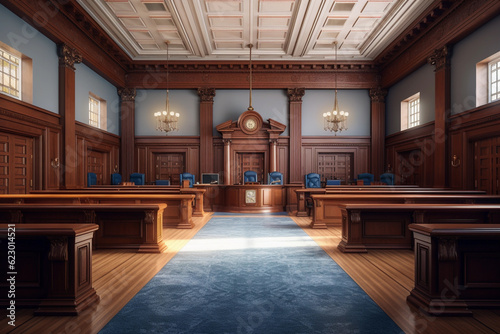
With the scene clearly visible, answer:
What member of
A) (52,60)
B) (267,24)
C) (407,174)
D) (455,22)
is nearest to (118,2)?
(52,60)

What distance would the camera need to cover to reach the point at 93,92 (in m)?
10.2

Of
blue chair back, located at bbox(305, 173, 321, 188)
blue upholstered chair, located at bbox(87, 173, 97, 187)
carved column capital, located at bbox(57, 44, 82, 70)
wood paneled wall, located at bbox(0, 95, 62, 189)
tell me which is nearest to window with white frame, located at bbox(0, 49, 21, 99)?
wood paneled wall, located at bbox(0, 95, 62, 189)

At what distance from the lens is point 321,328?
2359 mm

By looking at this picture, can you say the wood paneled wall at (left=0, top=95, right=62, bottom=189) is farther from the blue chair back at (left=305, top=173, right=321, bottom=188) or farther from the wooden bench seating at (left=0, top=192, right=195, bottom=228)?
the blue chair back at (left=305, top=173, right=321, bottom=188)

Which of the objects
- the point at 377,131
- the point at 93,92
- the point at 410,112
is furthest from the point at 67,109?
the point at 410,112

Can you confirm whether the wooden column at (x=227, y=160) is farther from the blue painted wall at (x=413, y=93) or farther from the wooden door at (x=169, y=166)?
the blue painted wall at (x=413, y=93)

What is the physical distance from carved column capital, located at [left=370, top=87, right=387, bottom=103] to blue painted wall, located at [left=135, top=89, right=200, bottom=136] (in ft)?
22.2

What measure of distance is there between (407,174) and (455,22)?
4857 mm

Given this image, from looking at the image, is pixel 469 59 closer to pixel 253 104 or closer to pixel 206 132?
pixel 253 104

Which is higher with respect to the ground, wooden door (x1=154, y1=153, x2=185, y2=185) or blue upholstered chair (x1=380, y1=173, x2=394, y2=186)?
wooden door (x1=154, y1=153, x2=185, y2=185)

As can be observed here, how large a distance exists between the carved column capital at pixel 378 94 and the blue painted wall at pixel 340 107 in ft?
0.68

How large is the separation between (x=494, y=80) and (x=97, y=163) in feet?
37.7

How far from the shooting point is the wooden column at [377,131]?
12.1 meters

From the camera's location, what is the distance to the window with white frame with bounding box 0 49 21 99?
6742 millimetres
